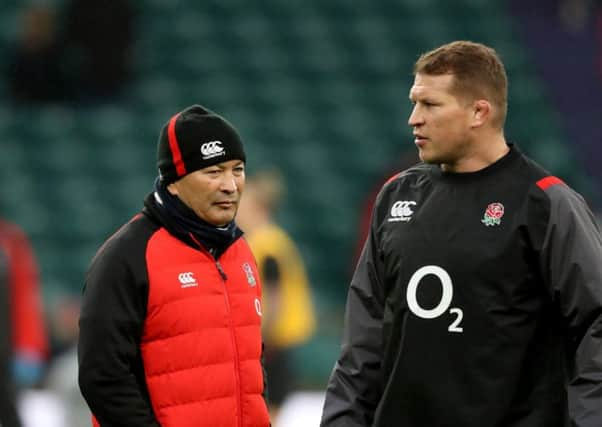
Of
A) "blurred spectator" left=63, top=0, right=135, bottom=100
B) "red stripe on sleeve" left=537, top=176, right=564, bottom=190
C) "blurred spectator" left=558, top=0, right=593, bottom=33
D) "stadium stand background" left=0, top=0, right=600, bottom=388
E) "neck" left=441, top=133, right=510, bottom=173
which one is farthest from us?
"blurred spectator" left=558, top=0, right=593, bottom=33

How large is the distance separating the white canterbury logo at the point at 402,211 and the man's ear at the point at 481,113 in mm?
310

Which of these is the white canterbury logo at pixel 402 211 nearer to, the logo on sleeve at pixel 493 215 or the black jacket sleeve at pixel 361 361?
the black jacket sleeve at pixel 361 361

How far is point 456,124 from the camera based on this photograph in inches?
162

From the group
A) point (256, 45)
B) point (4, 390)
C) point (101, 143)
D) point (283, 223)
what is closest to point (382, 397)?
point (4, 390)

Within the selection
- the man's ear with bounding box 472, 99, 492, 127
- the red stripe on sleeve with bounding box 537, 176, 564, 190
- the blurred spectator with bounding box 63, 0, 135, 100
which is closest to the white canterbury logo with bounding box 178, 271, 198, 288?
the man's ear with bounding box 472, 99, 492, 127

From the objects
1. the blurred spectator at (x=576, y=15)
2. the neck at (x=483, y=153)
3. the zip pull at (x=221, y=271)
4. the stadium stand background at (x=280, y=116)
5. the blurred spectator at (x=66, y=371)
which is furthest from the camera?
the blurred spectator at (x=576, y=15)

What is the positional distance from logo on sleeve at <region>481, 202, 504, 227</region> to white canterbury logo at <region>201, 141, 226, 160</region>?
84 centimetres

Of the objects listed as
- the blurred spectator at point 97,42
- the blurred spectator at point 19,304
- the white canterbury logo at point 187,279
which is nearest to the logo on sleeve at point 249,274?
the white canterbury logo at point 187,279

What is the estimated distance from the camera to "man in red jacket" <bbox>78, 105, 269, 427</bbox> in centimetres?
414

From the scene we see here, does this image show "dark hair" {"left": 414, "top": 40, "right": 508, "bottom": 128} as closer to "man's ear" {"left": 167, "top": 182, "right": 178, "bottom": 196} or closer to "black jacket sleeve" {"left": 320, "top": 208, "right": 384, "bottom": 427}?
"black jacket sleeve" {"left": 320, "top": 208, "right": 384, "bottom": 427}

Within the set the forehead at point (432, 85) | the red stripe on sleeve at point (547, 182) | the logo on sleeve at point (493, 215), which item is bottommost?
the logo on sleeve at point (493, 215)

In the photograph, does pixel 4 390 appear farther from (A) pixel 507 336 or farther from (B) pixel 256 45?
(B) pixel 256 45

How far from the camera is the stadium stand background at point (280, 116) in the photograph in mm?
12461

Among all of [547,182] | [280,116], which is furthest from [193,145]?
[280,116]
